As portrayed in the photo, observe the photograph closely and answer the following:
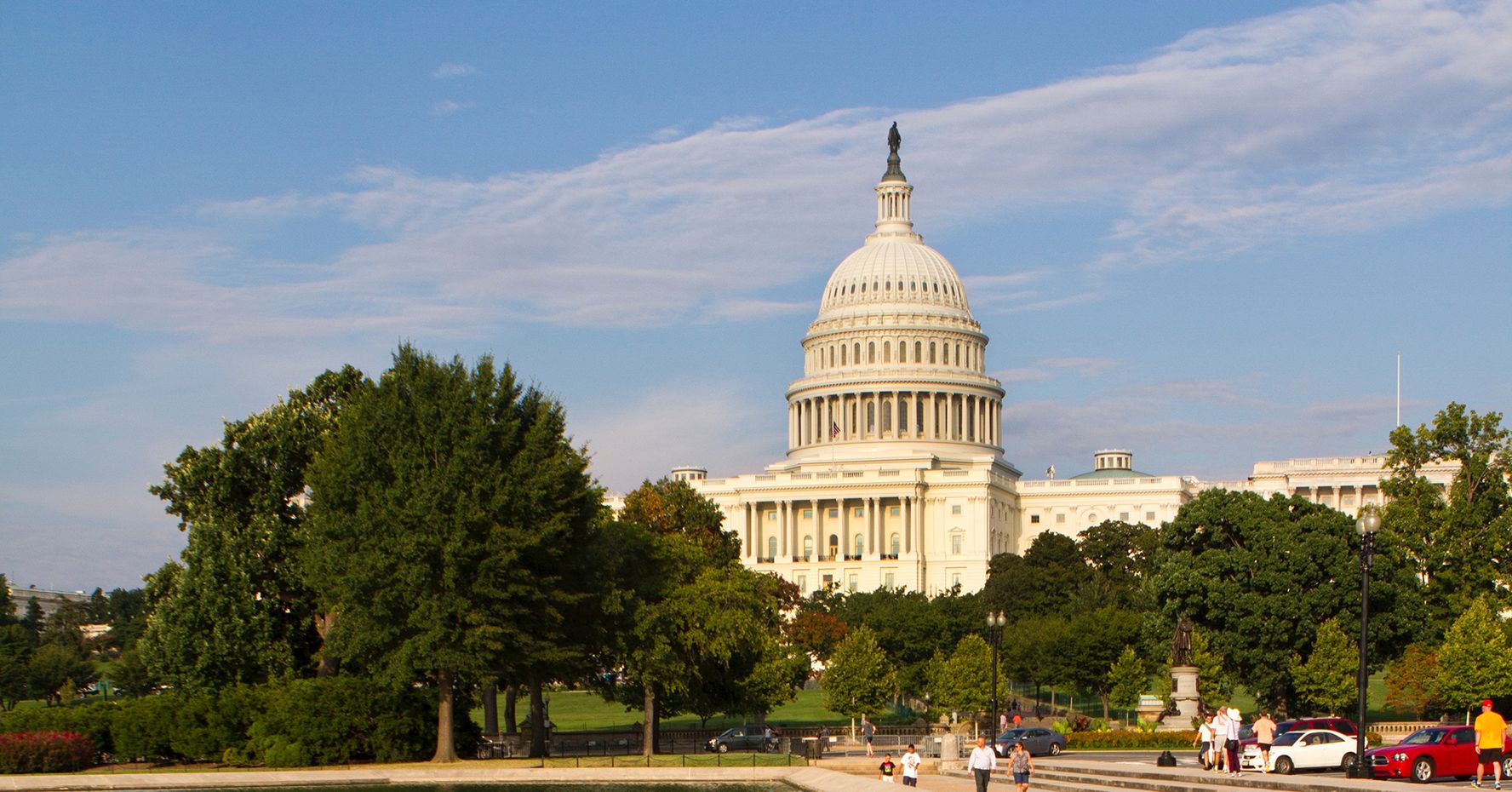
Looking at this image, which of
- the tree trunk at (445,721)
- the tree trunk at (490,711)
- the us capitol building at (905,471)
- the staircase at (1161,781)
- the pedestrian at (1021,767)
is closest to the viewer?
the staircase at (1161,781)

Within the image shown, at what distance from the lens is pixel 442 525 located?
58781 millimetres

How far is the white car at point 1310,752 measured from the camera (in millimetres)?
47781

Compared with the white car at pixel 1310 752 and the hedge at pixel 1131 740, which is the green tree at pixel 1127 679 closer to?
the hedge at pixel 1131 740

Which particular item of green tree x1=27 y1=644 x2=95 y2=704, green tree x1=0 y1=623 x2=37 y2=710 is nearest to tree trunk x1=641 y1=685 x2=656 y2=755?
green tree x1=0 y1=623 x2=37 y2=710

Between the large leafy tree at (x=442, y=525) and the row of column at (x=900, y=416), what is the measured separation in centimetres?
11750

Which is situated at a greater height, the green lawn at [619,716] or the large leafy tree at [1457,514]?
the large leafy tree at [1457,514]

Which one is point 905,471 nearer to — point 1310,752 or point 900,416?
point 900,416

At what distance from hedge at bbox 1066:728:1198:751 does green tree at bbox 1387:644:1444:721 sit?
45.1ft

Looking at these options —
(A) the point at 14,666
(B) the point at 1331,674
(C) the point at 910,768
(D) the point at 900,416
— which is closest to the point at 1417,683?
(B) the point at 1331,674

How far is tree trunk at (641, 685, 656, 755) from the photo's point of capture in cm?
6394

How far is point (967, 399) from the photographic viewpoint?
181625mm

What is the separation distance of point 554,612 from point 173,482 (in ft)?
53.5

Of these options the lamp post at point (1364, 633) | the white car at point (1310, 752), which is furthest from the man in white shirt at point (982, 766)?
the white car at point (1310, 752)

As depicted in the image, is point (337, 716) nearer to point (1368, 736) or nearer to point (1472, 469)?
point (1368, 736)
